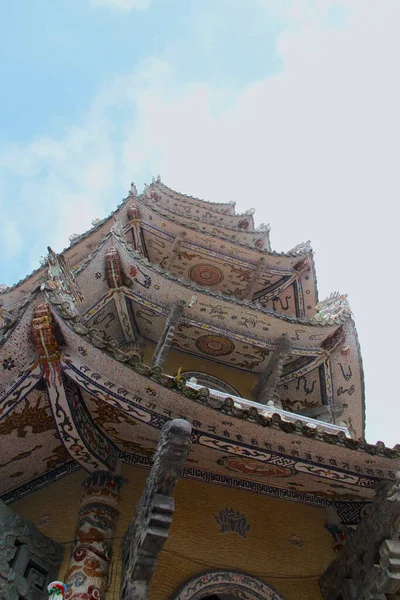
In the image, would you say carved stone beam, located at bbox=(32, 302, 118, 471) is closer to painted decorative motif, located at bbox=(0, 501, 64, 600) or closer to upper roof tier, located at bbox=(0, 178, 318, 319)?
painted decorative motif, located at bbox=(0, 501, 64, 600)

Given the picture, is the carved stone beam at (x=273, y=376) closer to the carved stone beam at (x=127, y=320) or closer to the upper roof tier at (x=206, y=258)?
the carved stone beam at (x=127, y=320)

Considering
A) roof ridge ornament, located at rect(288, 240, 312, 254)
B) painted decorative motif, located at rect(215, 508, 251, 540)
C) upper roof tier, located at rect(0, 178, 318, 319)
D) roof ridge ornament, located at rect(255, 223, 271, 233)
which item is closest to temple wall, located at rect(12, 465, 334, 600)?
painted decorative motif, located at rect(215, 508, 251, 540)

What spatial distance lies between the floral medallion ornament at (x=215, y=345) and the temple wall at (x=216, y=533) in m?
4.51

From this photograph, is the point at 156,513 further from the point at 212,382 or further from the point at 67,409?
the point at 212,382

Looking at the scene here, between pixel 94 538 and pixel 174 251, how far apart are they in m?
9.73

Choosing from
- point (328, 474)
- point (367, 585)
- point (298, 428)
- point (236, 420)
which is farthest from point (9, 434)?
point (367, 585)

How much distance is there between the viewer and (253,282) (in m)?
15.6

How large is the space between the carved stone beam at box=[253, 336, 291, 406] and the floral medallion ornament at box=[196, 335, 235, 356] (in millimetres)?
998

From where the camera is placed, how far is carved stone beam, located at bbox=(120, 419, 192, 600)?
5074 millimetres

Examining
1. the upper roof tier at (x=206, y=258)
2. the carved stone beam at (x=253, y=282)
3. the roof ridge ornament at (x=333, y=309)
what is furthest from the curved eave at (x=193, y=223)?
the roof ridge ornament at (x=333, y=309)

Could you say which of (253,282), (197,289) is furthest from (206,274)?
(197,289)

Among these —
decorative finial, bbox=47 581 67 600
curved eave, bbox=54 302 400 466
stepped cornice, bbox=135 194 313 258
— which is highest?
stepped cornice, bbox=135 194 313 258

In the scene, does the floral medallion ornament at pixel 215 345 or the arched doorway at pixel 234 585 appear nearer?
the arched doorway at pixel 234 585

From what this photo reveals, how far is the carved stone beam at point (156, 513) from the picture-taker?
507 centimetres
